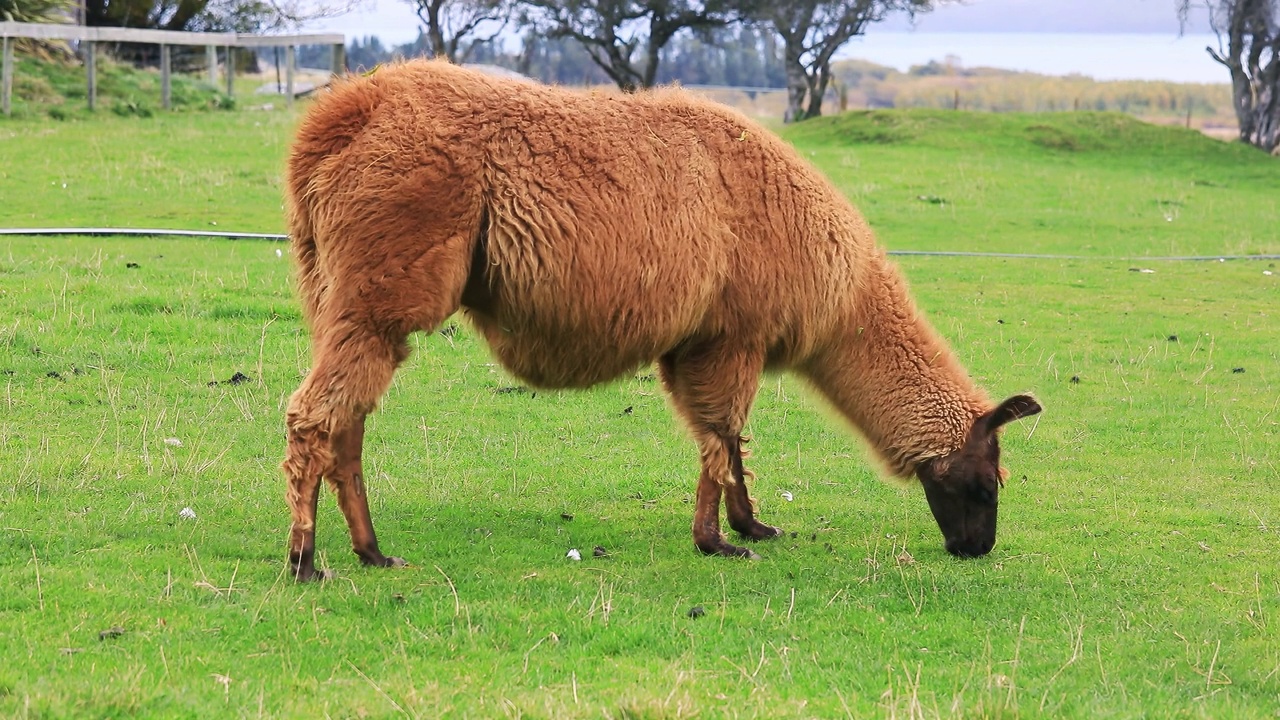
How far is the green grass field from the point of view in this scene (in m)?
4.59

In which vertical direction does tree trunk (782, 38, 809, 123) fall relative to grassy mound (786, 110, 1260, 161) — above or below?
above

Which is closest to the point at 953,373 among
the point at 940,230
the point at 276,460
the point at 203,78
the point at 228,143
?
the point at 276,460

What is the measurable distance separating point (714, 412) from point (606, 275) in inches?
39.5

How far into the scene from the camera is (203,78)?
110 feet

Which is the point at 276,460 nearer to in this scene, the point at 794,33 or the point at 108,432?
the point at 108,432

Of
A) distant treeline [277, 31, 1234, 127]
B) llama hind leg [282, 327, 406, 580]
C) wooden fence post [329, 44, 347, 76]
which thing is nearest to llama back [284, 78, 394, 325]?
llama hind leg [282, 327, 406, 580]

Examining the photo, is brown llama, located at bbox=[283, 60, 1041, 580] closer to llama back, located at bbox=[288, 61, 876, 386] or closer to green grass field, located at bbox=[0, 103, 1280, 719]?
llama back, located at bbox=[288, 61, 876, 386]

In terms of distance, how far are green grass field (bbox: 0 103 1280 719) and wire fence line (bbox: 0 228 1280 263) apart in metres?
0.46

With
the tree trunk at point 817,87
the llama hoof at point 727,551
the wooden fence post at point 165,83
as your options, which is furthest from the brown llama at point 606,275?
the tree trunk at point 817,87

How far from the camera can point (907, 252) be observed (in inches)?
657

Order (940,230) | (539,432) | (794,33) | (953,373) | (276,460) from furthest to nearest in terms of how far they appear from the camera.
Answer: (794,33), (940,230), (539,432), (276,460), (953,373)

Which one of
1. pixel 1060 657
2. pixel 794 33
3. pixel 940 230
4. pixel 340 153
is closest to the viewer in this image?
pixel 1060 657

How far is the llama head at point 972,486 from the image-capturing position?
22.0 feet

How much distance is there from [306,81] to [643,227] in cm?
3872
